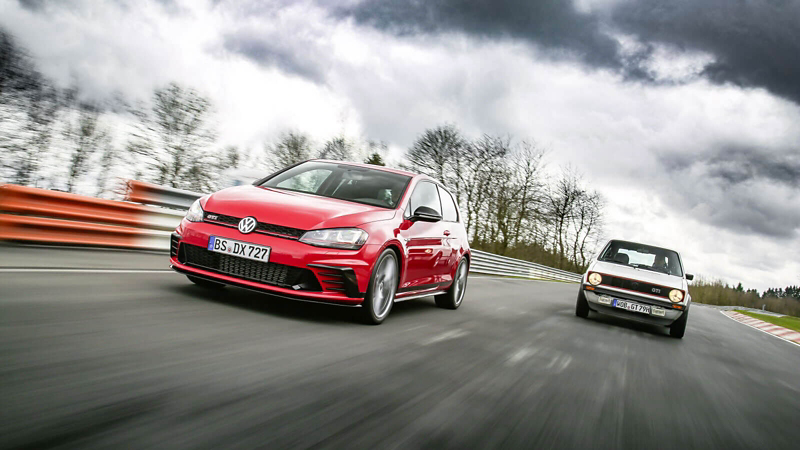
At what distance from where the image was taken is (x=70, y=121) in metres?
28.2

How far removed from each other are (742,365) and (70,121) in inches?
1143

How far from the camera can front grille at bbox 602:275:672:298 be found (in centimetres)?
895

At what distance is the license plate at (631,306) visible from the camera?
8.95 m

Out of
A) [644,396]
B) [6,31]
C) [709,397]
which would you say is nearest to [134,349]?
[644,396]

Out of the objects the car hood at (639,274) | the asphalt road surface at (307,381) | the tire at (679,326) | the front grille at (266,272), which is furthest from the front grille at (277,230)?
the tire at (679,326)

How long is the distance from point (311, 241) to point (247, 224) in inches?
20.4

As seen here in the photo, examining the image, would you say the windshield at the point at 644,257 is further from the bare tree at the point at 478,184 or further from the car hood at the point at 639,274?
the bare tree at the point at 478,184

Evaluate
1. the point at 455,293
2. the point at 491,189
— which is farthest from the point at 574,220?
the point at 455,293

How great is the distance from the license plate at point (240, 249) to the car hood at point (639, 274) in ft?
20.4

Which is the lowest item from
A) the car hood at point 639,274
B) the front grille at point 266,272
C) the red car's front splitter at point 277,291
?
the red car's front splitter at point 277,291

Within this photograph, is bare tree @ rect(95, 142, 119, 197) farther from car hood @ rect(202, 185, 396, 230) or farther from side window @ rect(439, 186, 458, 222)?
car hood @ rect(202, 185, 396, 230)

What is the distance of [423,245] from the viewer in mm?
6414

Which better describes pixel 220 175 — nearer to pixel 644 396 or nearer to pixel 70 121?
pixel 70 121

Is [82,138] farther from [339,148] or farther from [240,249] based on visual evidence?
[240,249]
